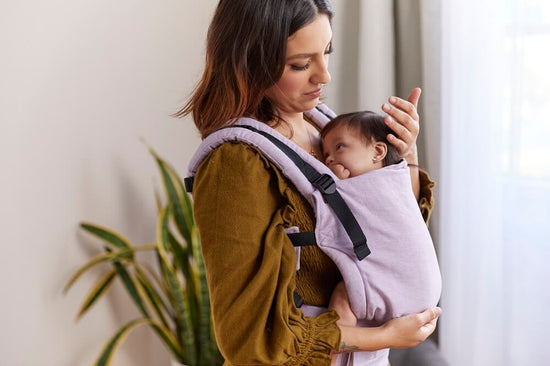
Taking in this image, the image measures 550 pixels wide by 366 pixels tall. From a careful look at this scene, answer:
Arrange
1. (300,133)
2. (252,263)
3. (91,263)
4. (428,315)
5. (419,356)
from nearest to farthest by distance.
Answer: (252,263) < (428,315) < (300,133) < (419,356) < (91,263)

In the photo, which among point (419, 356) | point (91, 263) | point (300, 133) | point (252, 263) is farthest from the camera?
point (91, 263)

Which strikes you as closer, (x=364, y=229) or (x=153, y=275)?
(x=364, y=229)

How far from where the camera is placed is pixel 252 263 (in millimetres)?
1017

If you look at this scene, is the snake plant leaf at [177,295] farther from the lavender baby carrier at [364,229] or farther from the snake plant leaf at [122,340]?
the lavender baby carrier at [364,229]

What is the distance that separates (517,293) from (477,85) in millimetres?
695

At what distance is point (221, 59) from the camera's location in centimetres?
110

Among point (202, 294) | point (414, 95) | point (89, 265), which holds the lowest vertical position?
point (202, 294)

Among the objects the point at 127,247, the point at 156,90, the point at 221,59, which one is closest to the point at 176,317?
the point at 127,247

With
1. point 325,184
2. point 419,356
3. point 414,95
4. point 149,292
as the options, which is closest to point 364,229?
point 325,184

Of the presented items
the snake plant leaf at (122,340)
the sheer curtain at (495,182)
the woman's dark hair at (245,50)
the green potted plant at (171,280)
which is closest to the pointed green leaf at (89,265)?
the green potted plant at (171,280)

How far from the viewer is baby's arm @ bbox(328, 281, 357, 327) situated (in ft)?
3.60

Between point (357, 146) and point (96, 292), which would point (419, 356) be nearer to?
point (96, 292)

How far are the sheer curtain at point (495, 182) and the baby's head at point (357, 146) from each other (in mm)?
1092

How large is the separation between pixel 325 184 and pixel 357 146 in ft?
0.40
